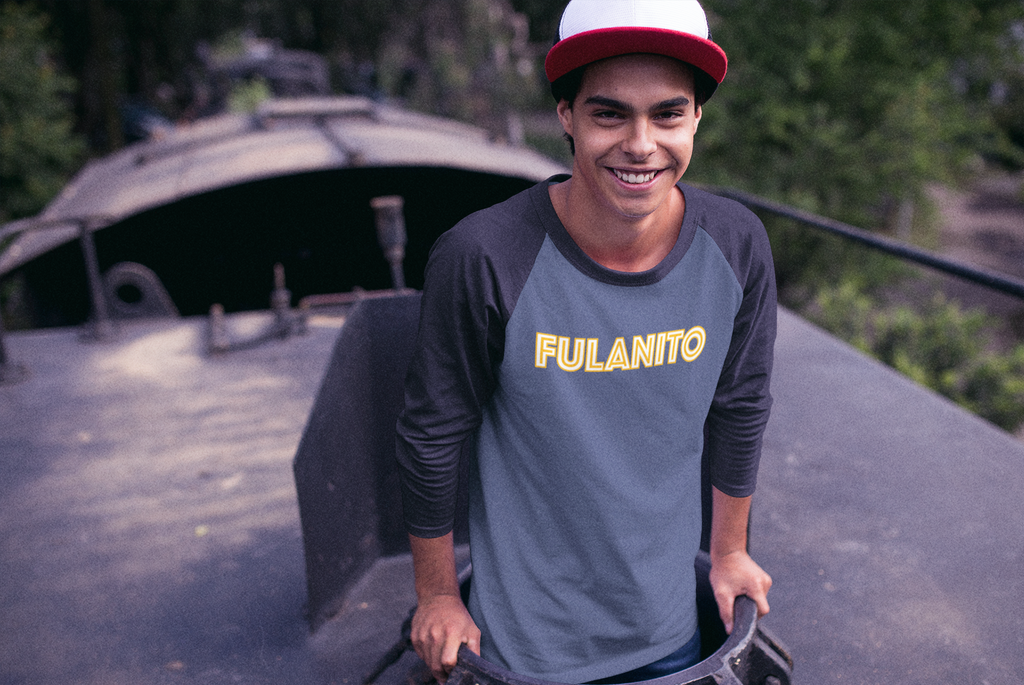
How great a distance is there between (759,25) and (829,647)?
9.90m

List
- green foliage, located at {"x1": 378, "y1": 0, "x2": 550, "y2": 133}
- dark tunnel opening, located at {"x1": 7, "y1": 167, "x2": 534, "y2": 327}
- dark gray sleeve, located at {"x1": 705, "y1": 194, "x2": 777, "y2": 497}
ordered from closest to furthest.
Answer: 1. dark gray sleeve, located at {"x1": 705, "y1": 194, "x2": 777, "y2": 497}
2. dark tunnel opening, located at {"x1": 7, "y1": 167, "x2": 534, "y2": 327}
3. green foliage, located at {"x1": 378, "y1": 0, "x2": 550, "y2": 133}

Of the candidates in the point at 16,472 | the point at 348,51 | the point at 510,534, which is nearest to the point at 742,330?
the point at 510,534

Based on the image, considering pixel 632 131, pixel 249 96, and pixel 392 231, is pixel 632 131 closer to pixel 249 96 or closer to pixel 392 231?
pixel 392 231

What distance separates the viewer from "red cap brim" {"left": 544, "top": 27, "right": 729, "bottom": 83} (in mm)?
1254

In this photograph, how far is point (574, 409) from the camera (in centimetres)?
138

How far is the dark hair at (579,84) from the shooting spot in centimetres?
134

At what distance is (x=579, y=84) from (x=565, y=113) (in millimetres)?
99

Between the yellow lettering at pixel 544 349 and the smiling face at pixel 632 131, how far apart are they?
0.25 metres

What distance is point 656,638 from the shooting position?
1544 millimetres

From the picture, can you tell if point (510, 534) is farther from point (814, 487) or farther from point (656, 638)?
point (814, 487)

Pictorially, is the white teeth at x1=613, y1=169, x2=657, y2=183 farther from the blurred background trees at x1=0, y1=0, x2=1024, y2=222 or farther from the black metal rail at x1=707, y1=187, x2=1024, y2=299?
the blurred background trees at x1=0, y1=0, x2=1024, y2=222

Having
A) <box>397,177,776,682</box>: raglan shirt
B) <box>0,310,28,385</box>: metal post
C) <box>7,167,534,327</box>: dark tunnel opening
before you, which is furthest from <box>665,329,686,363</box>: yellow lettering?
<box>7,167,534,327</box>: dark tunnel opening

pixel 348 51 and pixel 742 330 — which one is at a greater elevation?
pixel 348 51

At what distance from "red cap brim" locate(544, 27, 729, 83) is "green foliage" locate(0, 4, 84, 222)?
11.0 metres
